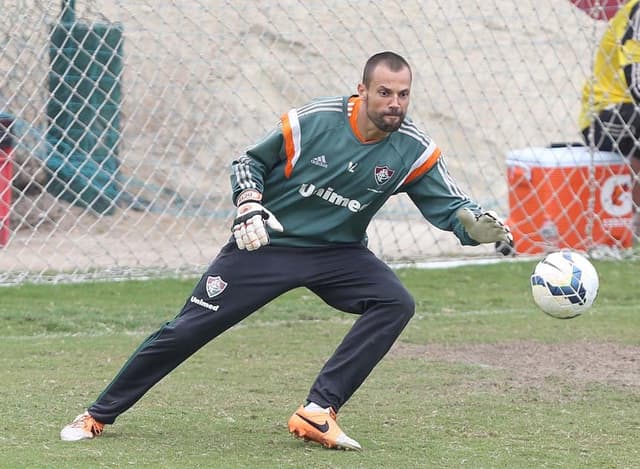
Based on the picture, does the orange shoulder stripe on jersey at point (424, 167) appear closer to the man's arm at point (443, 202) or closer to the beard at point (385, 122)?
the man's arm at point (443, 202)

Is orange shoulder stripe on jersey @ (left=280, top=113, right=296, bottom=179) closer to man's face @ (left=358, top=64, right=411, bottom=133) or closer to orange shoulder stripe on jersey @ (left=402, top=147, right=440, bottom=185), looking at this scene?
man's face @ (left=358, top=64, right=411, bottom=133)

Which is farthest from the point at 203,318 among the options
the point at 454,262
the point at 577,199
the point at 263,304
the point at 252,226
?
the point at 577,199

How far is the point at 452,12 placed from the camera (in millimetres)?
10922

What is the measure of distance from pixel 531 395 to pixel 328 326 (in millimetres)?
2106

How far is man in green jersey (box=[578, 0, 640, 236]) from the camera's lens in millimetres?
10344

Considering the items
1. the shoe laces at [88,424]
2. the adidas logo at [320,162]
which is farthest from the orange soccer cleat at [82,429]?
the adidas logo at [320,162]

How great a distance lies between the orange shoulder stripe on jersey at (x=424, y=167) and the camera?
17.5ft

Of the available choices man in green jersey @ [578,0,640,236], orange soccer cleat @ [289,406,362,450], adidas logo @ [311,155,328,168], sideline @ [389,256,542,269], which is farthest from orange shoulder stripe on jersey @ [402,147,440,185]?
man in green jersey @ [578,0,640,236]

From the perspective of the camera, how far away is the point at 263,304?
5.25 m

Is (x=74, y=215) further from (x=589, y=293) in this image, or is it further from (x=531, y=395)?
(x=589, y=293)

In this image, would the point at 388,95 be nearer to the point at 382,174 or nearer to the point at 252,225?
the point at 382,174

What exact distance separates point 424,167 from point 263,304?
34.1 inches

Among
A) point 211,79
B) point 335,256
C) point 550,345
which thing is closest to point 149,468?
point 335,256

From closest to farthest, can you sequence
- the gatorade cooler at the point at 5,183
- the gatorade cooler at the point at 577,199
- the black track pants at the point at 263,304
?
the black track pants at the point at 263,304, the gatorade cooler at the point at 5,183, the gatorade cooler at the point at 577,199
